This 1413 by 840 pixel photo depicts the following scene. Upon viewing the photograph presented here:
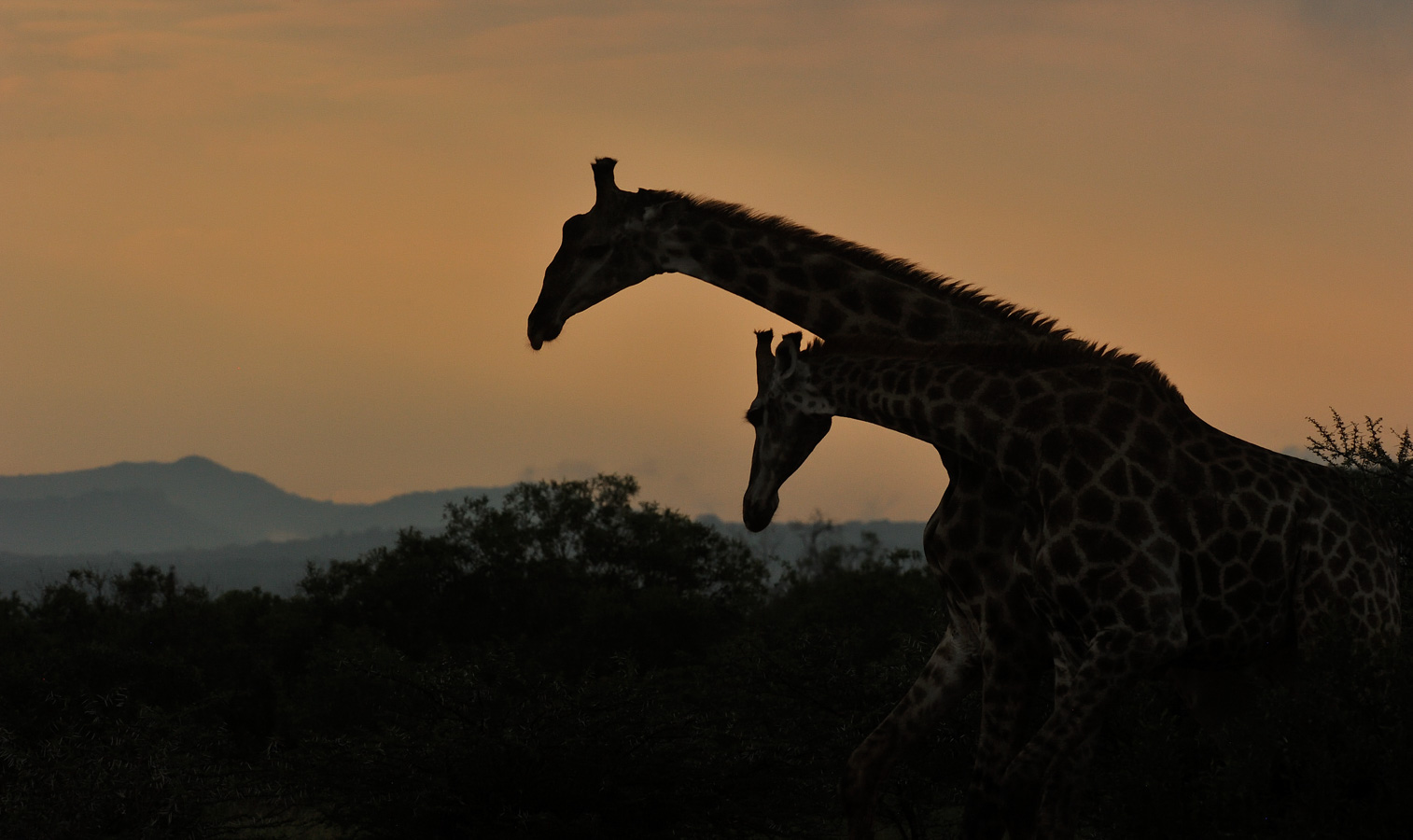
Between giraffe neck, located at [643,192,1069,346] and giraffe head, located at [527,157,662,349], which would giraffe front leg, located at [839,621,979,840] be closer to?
giraffe neck, located at [643,192,1069,346]

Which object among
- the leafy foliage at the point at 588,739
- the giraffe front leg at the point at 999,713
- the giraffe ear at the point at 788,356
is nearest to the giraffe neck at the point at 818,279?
the giraffe ear at the point at 788,356

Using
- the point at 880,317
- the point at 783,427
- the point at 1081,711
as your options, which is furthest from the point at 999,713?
the point at 880,317

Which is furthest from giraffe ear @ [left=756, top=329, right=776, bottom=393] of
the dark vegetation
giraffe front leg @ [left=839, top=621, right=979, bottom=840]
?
the dark vegetation

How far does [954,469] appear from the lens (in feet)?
25.8

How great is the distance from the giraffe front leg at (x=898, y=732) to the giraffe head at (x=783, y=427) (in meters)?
1.29

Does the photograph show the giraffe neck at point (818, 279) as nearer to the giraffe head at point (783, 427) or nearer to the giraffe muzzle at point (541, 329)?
the giraffe head at point (783, 427)

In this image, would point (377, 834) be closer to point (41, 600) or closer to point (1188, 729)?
point (1188, 729)

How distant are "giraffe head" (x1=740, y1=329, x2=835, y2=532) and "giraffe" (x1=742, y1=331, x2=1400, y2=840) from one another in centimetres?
59

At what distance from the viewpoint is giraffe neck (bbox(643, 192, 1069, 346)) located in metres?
8.27

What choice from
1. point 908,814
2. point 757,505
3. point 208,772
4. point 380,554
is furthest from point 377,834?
point 380,554

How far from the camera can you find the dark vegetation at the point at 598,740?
6578mm

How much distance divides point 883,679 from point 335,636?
817 inches

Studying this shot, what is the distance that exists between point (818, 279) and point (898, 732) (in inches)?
115

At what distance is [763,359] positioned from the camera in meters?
8.38
